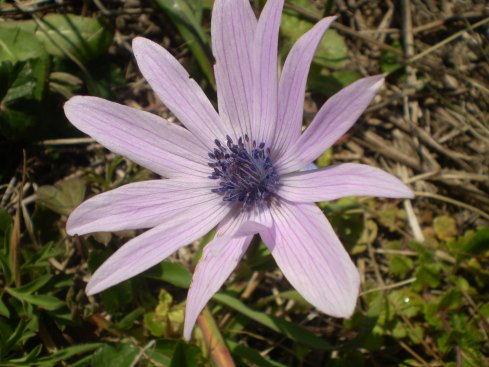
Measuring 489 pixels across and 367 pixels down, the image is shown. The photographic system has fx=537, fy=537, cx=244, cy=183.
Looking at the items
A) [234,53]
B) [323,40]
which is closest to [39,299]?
[234,53]

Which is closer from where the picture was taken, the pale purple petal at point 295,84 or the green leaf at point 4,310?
the pale purple petal at point 295,84

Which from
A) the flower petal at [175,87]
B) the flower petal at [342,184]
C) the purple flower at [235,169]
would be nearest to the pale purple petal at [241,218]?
the purple flower at [235,169]

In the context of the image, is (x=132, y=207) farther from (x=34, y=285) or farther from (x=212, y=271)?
(x=34, y=285)

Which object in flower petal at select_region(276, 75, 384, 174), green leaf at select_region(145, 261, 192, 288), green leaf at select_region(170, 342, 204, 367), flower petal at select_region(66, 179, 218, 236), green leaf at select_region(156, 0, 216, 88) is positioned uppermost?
green leaf at select_region(156, 0, 216, 88)

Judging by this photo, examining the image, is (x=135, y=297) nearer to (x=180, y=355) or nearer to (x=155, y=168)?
(x=180, y=355)

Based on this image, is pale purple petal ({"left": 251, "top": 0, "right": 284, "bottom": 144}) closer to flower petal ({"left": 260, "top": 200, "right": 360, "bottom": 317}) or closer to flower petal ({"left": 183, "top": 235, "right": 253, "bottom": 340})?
flower petal ({"left": 260, "top": 200, "right": 360, "bottom": 317})

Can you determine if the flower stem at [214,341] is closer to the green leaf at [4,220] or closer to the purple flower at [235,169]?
the purple flower at [235,169]

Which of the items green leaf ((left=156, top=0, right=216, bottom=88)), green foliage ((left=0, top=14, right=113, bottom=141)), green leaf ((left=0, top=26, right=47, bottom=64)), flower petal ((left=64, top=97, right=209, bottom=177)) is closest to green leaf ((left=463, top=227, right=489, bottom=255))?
flower petal ((left=64, top=97, right=209, bottom=177))
